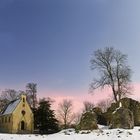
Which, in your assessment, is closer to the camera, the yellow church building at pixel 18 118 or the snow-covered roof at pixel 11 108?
the yellow church building at pixel 18 118

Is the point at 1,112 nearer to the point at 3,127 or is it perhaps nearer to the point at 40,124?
the point at 3,127

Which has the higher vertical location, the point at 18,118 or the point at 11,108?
the point at 11,108

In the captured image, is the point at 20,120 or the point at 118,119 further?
the point at 20,120

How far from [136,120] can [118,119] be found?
239 inches

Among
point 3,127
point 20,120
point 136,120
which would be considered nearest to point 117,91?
point 136,120

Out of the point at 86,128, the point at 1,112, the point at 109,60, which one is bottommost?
the point at 86,128

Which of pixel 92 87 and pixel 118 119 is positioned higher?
pixel 92 87

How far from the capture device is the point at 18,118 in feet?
189

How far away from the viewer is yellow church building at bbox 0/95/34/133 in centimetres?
5647

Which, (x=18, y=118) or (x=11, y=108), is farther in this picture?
(x=11, y=108)

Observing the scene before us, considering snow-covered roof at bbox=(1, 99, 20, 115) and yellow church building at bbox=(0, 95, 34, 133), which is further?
snow-covered roof at bbox=(1, 99, 20, 115)

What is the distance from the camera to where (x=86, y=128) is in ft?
87.6

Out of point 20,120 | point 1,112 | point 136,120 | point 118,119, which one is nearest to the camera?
point 118,119

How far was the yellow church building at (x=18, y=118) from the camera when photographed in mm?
56469
